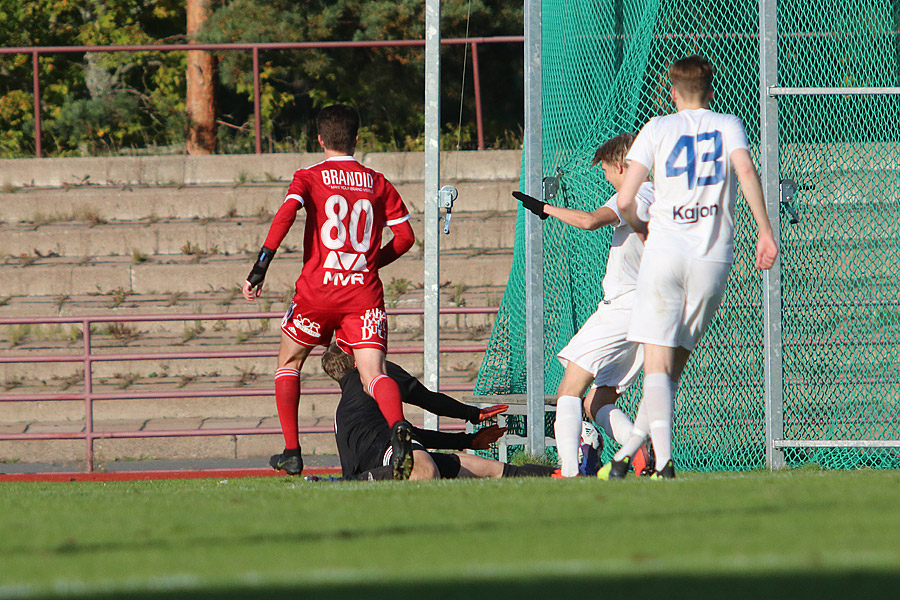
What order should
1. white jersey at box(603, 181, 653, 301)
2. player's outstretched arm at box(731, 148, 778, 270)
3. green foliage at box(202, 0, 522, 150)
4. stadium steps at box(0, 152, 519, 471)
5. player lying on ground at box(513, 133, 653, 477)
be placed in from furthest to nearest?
green foliage at box(202, 0, 522, 150) → stadium steps at box(0, 152, 519, 471) → white jersey at box(603, 181, 653, 301) → player lying on ground at box(513, 133, 653, 477) → player's outstretched arm at box(731, 148, 778, 270)

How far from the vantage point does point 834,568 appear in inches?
115

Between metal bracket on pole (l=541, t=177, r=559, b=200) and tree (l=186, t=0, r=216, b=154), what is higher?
tree (l=186, t=0, r=216, b=154)

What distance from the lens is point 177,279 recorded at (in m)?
13.9

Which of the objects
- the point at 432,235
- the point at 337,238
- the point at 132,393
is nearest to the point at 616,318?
the point at 337,238

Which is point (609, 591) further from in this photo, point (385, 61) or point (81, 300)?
point (385, 61)

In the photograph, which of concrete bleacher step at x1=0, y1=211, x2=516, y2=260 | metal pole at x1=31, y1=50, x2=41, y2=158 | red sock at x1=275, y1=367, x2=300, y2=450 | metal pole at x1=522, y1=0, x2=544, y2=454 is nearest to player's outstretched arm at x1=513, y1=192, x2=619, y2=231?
metal pole at x1=522, y1=0, x2=544, y2=454

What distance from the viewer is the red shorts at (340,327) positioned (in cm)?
659

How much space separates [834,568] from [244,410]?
9233 millimetres

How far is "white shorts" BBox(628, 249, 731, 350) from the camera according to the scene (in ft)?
17.4

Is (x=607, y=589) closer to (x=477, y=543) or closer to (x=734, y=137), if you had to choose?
(x=477, y=543)

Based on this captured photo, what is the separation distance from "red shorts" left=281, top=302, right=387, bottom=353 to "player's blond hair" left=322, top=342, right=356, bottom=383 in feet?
0.26

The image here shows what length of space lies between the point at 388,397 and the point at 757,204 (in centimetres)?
220

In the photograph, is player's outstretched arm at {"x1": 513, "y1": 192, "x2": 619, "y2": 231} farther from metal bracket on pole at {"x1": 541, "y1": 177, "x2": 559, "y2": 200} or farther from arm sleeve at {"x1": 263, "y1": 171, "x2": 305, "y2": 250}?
metal bracket on pole at {"x1": 541, "y1": 177, "x2": 559, "y2": 200}

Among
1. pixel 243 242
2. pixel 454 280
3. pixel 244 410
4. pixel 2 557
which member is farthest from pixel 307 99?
pixel 2 557
